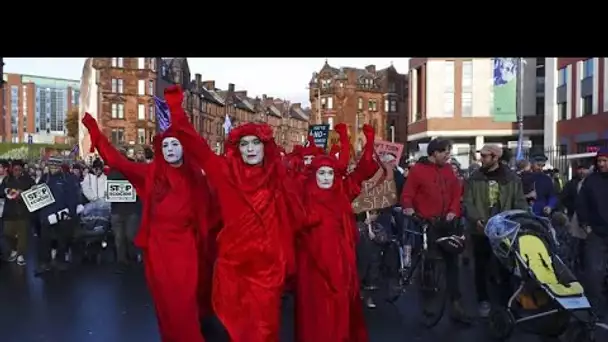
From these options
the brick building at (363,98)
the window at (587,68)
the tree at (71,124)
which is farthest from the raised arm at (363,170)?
the brick building at (363,98)

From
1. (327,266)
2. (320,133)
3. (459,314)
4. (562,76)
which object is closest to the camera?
(327,266)

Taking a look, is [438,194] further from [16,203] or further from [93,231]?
[16,203]

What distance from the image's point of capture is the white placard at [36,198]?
12812mm

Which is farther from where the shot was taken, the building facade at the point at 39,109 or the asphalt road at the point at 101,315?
the building facade at the point at 39,109

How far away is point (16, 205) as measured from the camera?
1328cm

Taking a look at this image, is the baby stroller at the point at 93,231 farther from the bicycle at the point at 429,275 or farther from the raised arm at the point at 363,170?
the raised arm at the point at 363,170

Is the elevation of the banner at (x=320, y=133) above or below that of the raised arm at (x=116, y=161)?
above

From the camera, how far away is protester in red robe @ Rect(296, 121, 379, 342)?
6531 millimetres

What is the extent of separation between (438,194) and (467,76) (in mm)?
53775

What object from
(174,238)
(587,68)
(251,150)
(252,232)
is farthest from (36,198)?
(587,68)

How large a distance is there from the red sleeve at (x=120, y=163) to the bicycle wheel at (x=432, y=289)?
3.22m
